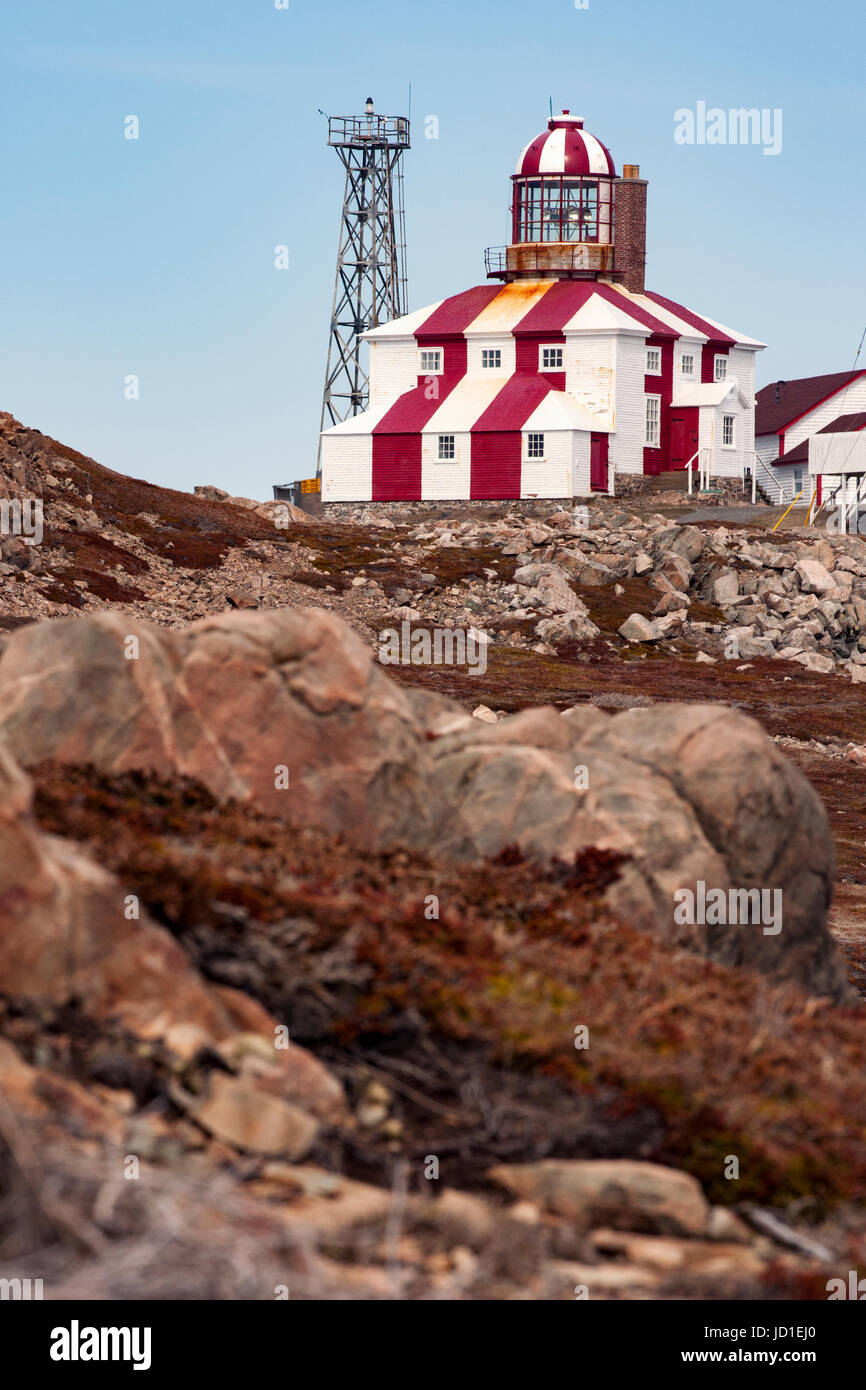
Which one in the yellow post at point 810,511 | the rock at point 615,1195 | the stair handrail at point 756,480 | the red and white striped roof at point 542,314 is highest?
the red and white striped roof at point 542,314

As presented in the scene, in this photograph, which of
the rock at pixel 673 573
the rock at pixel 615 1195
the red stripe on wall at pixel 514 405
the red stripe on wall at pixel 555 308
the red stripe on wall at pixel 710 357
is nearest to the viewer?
the rock at pixel 615 1195

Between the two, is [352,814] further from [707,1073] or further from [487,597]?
[487,597]

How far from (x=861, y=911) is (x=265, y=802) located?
1763 centimetres

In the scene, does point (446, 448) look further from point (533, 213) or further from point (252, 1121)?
point (252, 1121)

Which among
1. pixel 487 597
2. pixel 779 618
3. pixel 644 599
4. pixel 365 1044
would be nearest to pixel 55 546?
pixel 487 597

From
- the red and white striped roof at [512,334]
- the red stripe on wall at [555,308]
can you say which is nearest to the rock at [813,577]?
the red and white striped roof at [512,334]

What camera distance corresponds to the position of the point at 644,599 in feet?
199

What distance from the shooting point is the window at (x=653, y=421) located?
266 ft

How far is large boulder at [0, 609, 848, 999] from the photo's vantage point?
461 inches

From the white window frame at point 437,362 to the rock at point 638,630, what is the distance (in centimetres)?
2917

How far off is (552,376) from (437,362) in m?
6.49

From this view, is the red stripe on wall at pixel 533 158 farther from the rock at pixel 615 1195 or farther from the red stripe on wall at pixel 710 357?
the rock at pixel 615 1195

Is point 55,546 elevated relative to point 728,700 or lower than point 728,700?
elevated

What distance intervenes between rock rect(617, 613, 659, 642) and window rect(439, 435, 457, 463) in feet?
77.6
